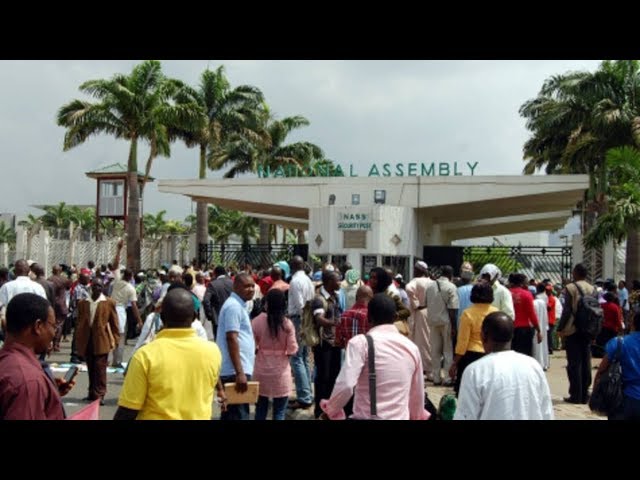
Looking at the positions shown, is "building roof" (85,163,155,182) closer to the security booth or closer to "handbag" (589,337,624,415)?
the security booth

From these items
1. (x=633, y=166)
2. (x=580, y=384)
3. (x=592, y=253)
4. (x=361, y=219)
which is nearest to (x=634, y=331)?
(x=580, y=384)

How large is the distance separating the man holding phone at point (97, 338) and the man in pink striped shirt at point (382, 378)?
18.8ft

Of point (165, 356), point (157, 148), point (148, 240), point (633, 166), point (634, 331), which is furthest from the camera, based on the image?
point (148, 240)

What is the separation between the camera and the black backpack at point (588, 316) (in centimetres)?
982

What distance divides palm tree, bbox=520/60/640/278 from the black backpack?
49.7 ft

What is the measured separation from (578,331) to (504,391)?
622 centimetres

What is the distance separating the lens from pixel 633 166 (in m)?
19.0

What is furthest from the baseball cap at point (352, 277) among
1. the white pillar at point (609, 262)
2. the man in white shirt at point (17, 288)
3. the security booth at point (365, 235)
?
the white pillar at point (609, 262)

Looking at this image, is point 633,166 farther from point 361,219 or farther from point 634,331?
point 634,331

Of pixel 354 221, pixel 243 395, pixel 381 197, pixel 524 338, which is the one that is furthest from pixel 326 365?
pixel 381 197

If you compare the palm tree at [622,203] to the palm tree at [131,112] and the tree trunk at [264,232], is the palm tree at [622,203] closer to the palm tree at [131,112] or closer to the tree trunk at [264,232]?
the palm tree at [131,112]

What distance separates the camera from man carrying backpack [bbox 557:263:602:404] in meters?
9.91
